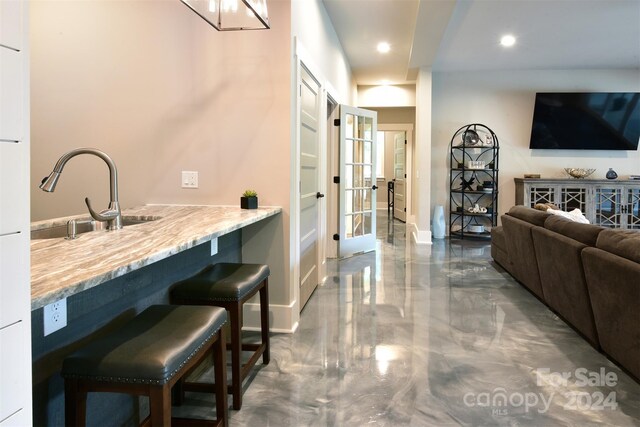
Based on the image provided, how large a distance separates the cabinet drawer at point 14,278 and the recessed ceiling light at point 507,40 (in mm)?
5987

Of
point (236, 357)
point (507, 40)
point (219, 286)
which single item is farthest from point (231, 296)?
point (507, 40)

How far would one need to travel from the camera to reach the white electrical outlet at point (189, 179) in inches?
114

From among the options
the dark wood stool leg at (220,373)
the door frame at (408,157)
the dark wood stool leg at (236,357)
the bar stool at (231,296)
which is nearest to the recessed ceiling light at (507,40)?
the door frame at (408,157)

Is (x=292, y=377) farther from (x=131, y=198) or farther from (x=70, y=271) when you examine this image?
(x=131, y=198)

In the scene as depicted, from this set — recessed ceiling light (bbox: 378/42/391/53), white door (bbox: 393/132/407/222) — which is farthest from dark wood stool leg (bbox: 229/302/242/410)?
white door (bbox: 393/132/407/222)

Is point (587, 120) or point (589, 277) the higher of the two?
point (587, 120)

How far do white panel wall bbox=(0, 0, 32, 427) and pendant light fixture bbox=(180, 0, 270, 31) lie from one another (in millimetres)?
1526

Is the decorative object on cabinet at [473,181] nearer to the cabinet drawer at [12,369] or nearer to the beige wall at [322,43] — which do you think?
the beige wall at [322,43]

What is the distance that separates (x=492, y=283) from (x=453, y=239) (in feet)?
9.46

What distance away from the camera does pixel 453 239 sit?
704cm

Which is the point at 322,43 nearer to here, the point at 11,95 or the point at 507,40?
the point at 507,40

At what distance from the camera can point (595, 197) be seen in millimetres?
6609

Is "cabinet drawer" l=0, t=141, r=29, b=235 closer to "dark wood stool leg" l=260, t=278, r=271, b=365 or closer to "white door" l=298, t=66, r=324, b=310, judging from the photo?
"dark wood stool leg" l=260, t=278, r=271, b=365

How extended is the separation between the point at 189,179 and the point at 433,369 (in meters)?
1.99
